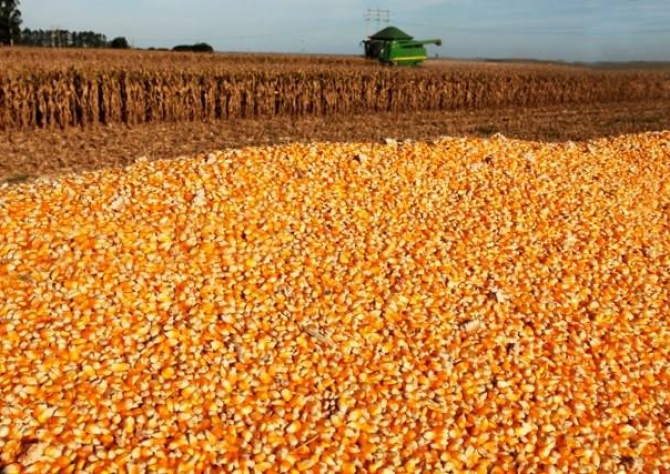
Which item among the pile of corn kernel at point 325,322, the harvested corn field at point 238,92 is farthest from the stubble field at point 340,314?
the harvested corn field at point 238,92

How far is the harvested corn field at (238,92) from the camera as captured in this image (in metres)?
17.3

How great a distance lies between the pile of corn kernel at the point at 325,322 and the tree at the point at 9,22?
181 ft

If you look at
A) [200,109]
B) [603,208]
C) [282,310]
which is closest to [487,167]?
[603,208]

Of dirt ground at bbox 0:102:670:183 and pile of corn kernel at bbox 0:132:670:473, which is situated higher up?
dirt ground at bbox 0:102:670:183

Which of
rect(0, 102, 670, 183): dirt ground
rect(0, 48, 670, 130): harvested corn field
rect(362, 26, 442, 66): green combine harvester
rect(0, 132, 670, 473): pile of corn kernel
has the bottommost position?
rect(0, 132, 670, 473): pile of corn kernel

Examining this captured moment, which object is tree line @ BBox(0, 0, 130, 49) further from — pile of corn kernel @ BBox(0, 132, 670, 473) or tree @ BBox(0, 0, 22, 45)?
pile of corn kernel @ BBox(0, 132, 670, 473)

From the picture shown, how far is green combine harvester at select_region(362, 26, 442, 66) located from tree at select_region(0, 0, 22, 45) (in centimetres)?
3514

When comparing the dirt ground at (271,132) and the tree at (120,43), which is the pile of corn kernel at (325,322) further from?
the tree at (120,43)

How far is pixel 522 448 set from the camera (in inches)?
172

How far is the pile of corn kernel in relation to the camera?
164 inches

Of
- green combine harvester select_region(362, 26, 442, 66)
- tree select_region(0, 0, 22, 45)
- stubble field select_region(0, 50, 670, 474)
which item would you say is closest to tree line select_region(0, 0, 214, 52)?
tree select_region(0, 0, 22, 45)

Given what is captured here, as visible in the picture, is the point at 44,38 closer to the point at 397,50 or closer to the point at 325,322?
the point at 397,50

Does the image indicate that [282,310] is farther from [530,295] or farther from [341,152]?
[341,152]

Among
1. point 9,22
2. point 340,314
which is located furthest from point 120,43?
point 340,314
